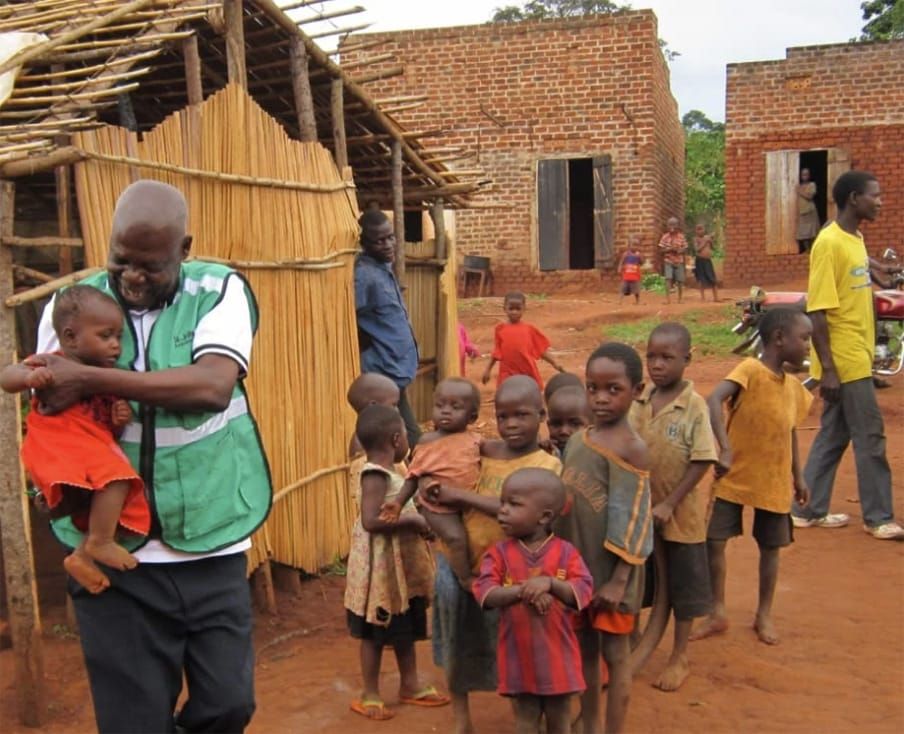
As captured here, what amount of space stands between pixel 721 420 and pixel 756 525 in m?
0.66

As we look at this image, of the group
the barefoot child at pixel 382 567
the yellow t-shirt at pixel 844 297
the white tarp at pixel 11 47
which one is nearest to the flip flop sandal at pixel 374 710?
the barefoot child at pixel 382 567

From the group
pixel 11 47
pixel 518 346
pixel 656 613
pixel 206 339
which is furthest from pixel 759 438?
pixel 518 346

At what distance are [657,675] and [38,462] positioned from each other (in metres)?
2.88

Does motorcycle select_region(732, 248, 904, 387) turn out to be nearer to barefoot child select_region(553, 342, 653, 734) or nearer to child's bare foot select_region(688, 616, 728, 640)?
child's bare foot select_region(688, 616, 728, 640)

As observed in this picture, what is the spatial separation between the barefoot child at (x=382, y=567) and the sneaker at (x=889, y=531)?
3412 millimetres

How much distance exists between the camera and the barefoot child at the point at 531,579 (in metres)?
3.17

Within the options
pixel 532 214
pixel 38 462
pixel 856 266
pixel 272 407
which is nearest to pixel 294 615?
pixel 272 407

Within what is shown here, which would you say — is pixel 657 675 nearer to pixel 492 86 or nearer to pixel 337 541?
pixel 337 541

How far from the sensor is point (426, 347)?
8.56m

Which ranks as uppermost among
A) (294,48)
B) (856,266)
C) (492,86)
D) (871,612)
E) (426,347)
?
(492,86)

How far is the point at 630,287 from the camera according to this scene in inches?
678

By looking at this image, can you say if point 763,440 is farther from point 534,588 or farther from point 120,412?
point 120,412

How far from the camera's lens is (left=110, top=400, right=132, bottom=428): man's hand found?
2.42m

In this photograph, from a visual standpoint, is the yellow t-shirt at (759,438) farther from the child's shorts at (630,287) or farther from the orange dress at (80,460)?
the child's shorts at (630,287)
